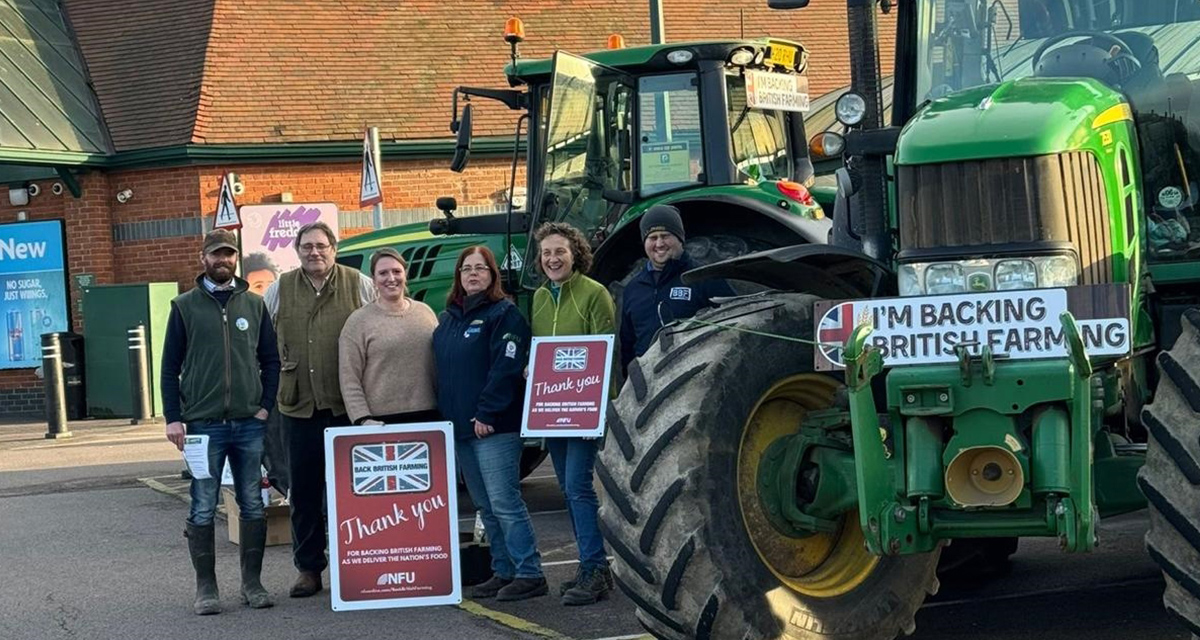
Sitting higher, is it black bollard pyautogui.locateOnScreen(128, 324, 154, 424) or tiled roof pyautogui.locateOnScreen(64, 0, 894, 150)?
tiled roof pyautogui.locateOnScreen(64, 0, 894, 150)

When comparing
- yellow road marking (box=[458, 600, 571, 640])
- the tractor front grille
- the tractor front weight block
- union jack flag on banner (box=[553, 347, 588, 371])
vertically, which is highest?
the tractor front grille

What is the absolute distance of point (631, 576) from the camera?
6367 millimetres

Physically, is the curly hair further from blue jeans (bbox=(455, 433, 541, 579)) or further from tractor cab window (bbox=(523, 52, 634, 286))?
tractor cab window (bbox=(523, 52, 634, 286))

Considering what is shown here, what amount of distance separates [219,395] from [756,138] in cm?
500

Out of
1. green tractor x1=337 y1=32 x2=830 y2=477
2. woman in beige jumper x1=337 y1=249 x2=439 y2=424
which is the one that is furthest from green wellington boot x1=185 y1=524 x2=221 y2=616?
green tractor x1=337 y1=32 x2=830 y2=477

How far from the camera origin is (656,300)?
8375mm

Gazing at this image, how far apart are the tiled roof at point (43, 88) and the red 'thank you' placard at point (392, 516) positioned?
14.8m

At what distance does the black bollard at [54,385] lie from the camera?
19.4m

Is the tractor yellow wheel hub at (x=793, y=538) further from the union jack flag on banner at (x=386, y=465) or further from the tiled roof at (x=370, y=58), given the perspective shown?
the tiled roof at (x=370, y=58)

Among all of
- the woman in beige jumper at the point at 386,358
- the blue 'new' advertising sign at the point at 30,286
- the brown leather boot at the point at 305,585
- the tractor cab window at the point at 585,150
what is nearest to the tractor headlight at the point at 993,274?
the woman in beige jumper at the point at 386,358

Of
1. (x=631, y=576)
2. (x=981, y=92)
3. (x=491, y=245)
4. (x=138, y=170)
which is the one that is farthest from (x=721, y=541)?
(x=138, y=170)

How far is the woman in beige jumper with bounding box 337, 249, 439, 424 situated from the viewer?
8.82 meters

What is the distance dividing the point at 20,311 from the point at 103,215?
1.75 m

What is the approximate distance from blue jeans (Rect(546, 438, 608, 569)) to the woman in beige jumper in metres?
0.80
